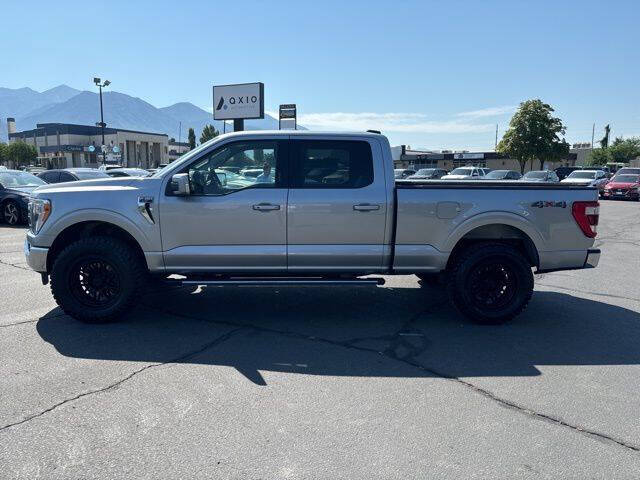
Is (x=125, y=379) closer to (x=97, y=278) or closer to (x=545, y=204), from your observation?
(x=97, y=278)

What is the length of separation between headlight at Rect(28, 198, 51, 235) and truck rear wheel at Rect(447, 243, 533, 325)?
4457 mm

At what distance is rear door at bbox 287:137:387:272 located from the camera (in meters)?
5.16

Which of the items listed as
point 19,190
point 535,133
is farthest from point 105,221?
point 535,133

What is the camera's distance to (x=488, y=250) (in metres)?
5.32

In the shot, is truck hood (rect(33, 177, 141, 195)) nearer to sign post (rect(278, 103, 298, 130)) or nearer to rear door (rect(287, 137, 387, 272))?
rear door (rect(287, 137, 387, 272))

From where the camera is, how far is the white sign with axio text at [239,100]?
24156 millimetres

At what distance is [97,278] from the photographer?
5.33 m

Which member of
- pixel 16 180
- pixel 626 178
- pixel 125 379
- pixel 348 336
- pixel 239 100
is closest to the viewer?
pixel 125 379

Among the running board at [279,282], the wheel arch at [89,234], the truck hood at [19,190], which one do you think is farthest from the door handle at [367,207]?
the truck hood at [19,190]

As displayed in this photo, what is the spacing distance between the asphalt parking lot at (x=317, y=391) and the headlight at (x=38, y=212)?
1.07 m

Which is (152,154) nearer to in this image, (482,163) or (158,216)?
(482,163)

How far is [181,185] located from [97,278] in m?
1.49

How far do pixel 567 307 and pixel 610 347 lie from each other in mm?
1471

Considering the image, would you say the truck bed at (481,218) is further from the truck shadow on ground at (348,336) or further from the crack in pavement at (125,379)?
the crack in pavement at (125,379)
